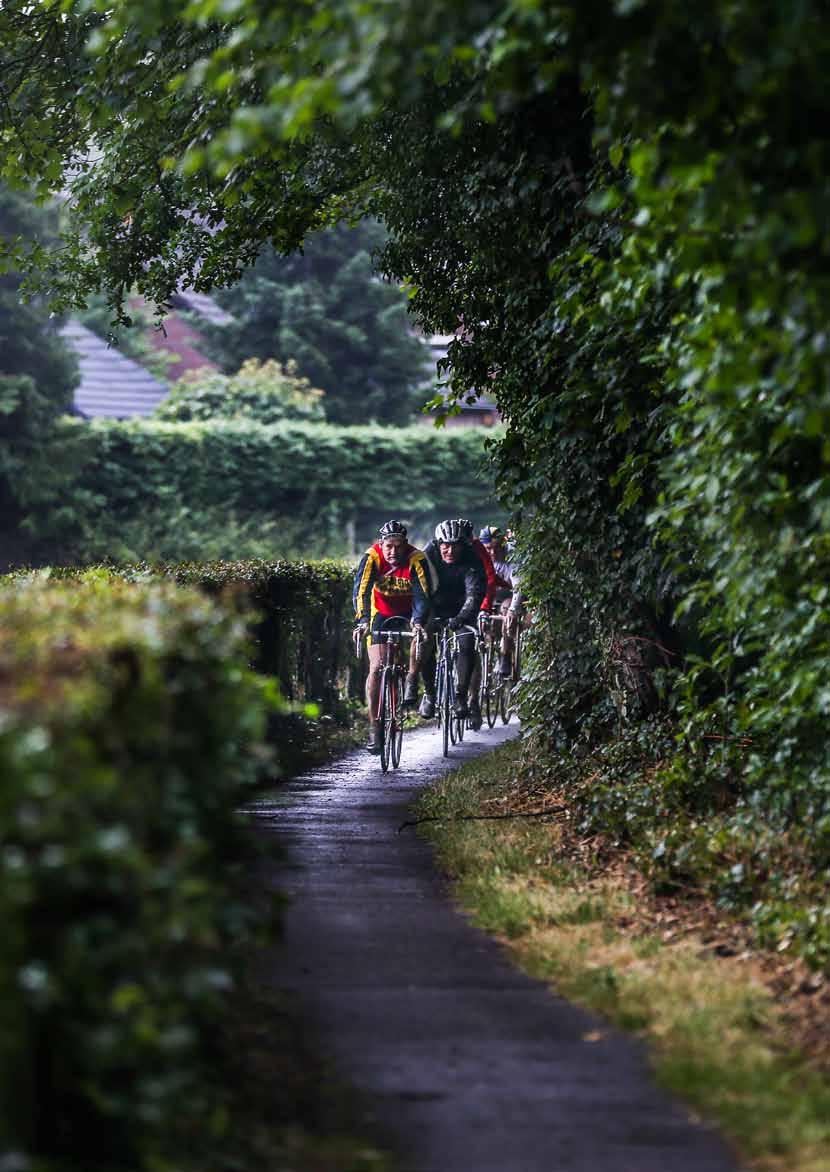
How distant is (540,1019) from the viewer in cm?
668

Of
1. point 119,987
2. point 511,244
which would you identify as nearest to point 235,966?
point 119,987

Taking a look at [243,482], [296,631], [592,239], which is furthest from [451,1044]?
[243,482]

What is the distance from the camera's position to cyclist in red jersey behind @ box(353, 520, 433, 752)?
15828 millimetres

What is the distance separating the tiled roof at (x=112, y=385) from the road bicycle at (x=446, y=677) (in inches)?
1187

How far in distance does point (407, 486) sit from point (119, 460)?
252 inches

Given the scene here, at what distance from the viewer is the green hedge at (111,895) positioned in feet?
12.0

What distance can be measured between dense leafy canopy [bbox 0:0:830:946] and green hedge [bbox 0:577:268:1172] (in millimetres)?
1811

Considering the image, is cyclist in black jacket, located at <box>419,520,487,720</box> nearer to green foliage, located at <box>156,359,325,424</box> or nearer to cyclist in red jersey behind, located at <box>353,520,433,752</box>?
cyclist in red jersey behind, located at <box>353,520,433,752</box>

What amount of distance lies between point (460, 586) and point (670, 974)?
1067 cm

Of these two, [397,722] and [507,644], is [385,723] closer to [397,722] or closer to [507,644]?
[397,722]

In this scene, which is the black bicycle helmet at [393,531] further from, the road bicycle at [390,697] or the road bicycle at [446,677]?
the road bicycle at [446,677]

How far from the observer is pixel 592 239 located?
991 cm

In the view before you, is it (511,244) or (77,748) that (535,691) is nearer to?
(511,244)

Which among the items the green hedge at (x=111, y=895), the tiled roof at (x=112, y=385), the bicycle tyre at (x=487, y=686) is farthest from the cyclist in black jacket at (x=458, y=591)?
the tiled roof at (x=112, y=385)
